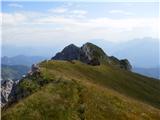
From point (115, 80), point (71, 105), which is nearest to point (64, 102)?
point (71, 105)

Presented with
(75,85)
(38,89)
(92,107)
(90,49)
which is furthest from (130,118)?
(90,49)

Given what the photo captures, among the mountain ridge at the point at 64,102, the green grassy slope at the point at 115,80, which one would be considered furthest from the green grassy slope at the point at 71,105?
the green grassy slope at the point at 115,80

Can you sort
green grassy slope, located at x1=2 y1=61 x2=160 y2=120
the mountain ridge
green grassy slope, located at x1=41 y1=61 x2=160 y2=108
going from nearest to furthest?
green grassy slope, located at x1=2 y1=61 x2=160 y2=120 < the mountain ridge < green grassy slope, located at x1=41 y1=61 x2=160 y2=108

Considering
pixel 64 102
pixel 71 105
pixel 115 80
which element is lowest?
pixel 115 80

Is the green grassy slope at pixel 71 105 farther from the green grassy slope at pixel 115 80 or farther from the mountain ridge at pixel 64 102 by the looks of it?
the green grassy slope at pixel 115 80

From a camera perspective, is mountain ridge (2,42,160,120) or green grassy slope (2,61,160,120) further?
mountain ridge (2,42,160,120)

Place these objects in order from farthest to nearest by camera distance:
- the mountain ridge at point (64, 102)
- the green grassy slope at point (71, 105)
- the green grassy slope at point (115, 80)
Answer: the green grassy slope at point (115, 80)
the mountain ridge at point (64, 102)
the green grassy slope at point (71, 105)

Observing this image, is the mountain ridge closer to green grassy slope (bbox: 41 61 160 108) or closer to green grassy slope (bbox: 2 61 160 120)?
green grassy slope (bbox: 2 61 160 120)

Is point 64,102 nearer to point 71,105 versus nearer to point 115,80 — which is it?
point 71,105

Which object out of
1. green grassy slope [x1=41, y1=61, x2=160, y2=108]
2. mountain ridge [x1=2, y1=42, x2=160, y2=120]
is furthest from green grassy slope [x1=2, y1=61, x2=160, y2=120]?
green grassy slope [x1=41, y1=61, x2=160, y2=108]

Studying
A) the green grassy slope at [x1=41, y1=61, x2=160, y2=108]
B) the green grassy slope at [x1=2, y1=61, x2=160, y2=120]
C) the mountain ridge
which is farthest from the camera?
the green grassy slope at [x1=41, y1=61, x2=160, y2=108]

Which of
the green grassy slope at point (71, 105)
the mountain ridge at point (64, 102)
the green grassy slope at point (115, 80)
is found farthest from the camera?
the green grassy slope at point (115, 80)

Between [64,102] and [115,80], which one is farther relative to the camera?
[115,80]

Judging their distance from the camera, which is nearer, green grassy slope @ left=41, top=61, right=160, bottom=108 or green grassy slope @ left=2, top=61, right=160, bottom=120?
green grassy slope @ left=2, top=61, right=160, bottom=120
